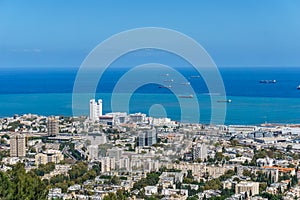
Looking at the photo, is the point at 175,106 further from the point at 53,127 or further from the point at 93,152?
the point at 93,152

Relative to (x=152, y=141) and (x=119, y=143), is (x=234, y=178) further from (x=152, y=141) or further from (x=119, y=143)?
(x=119, y=143)

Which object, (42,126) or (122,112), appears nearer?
(122,112)

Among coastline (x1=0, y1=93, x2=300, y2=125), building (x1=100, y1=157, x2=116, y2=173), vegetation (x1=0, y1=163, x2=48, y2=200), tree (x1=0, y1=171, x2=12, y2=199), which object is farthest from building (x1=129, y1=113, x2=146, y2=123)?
tree (x1=0, y1=171, x2=12, y2=199)

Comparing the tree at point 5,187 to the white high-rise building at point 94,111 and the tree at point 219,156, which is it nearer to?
the tree at point 219,156

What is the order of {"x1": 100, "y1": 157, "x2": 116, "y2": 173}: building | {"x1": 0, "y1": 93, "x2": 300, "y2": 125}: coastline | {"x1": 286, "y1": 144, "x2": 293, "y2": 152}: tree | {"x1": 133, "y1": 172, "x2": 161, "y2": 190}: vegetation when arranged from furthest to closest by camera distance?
1. {"x1": 0, "y1": 93, "x2": 300, "y2": 125}: coastline
2. {"x1": 286, "y1": 144, "x2": 293, "y2": 152}: tree
3. {"x1": 100, "y1": 157, "x2": 116, "y2": 173}: building
4. {"x1": 133, "y1": 172, "x2": 161, "y2": 190}: vegetation

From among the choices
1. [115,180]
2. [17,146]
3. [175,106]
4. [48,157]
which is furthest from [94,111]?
[115,180]

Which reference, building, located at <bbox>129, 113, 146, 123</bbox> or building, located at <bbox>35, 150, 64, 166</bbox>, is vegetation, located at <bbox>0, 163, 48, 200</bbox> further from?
building, located at <bbox>129, 113, 146, 123</bbox>

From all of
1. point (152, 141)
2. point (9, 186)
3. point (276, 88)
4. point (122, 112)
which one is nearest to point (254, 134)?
point (122, 112)
